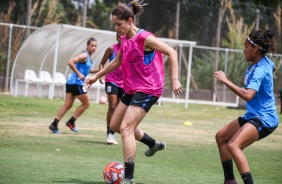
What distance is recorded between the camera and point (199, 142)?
1489 centimetres

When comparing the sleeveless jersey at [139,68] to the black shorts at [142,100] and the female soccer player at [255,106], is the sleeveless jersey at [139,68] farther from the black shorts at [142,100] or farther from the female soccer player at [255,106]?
the female soccer player at [255,106]

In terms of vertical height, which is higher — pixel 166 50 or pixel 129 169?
pixel 166 50

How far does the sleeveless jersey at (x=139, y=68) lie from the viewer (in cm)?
884

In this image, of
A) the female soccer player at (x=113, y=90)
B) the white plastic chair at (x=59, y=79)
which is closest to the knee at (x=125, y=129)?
the female soccer player at (x=113, y=90)

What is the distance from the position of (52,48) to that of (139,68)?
20.3 meters

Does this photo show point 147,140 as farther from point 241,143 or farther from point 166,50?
point 241,143

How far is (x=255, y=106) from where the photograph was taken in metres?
7.98

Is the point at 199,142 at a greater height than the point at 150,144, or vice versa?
the point at 150,144

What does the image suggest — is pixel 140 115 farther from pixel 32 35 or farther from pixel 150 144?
pixel 32 35

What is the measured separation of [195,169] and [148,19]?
36.9 metres

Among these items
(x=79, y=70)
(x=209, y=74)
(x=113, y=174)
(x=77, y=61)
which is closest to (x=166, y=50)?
(x=113, y=174)

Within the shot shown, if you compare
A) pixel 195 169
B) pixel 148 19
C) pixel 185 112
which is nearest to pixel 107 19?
pixel 148 19

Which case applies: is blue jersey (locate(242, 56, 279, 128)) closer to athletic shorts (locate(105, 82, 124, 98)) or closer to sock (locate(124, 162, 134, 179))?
sock (locate(124, 162, 134, 179))

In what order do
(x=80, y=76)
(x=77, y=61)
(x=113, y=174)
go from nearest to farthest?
1. (x=113, y=174)
2. (x=80, y=76)
3. (x=77, y=61)
